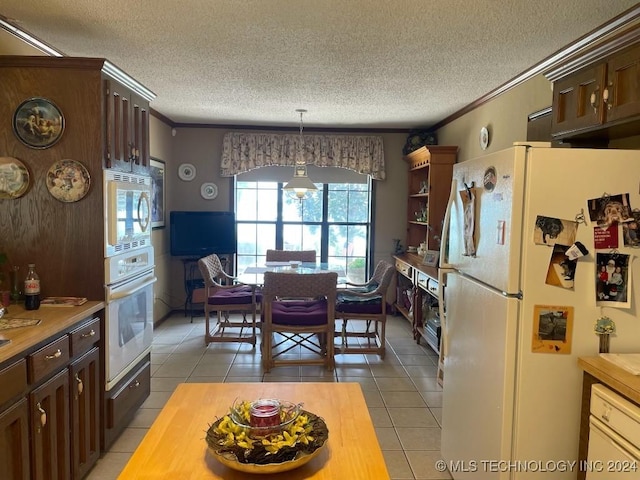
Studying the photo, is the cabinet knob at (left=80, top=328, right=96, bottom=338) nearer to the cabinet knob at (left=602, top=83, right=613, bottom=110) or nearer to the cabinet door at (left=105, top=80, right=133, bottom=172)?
the cabinet door at (left=105, top=80, right=133, bottom=172)

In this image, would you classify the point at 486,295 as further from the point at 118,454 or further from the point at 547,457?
the point at 118,454

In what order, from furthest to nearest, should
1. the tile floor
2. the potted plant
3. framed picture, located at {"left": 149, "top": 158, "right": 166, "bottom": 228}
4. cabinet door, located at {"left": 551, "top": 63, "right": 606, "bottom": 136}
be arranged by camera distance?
framed picture, located at {"left": 149, "top": 158, "right": 166, "bottom": 228} → the tile floor → cabinet door, located at {"left": 551, "top": 63, "right": 606, "bottom": 136} → the potted plant

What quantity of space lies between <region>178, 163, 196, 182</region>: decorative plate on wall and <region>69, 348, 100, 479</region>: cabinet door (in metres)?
3.89

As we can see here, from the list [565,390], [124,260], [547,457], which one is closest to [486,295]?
[565,390]

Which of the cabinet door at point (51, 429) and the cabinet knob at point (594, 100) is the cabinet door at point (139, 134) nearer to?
the cabinet door at point (51, 429)

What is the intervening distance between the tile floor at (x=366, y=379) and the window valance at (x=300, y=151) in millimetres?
2143

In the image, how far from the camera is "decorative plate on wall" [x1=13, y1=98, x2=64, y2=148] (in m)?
2.46

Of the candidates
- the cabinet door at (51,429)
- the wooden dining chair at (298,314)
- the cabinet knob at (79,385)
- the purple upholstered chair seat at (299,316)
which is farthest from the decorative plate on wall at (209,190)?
the cabinet door at (51,429)

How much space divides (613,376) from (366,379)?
2.54m

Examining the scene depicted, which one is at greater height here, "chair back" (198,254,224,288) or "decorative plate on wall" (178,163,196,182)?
"decorative plate on wall" (178,163,196,182)

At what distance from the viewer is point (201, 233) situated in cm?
591

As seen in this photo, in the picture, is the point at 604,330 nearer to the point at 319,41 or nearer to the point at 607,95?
the point at 607,95

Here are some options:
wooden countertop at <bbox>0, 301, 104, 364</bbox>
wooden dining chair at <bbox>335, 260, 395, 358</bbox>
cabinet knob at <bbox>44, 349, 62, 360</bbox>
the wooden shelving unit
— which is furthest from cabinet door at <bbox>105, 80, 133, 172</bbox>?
the wooden shelving unit

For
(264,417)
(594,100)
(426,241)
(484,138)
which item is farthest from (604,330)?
(426,241)
